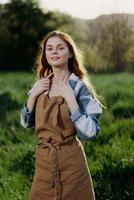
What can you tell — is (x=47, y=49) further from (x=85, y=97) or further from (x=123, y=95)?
(x=123, y=95)

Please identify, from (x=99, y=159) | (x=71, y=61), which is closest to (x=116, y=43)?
(x=99, y=159)

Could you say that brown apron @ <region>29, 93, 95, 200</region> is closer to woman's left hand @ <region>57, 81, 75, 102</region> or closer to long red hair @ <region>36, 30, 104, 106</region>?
woman's left hand @ <region>57, 81, 75, 102</region>

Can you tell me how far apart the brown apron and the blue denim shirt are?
0.11 metres

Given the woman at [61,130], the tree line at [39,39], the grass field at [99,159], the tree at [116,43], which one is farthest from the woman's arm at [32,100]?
the tree at [116,43]

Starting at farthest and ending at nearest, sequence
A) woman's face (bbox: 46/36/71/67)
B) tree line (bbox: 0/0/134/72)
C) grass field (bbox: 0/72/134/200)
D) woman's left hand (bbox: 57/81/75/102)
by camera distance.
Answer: tree line (bbox: 0/0/134/72) < grass field (bbox: 0/72/134/200) < woman's face (bbox: 46/36/71/67) < woman's left hand (bbox: 57/81/75/102)

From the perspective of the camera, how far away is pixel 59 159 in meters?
3.68

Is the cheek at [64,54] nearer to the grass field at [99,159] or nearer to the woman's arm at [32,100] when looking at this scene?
the woman's arm at [32,100]

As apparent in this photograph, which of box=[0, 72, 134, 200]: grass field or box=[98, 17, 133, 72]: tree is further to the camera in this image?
box=[98, 17, 133, 72]: tree

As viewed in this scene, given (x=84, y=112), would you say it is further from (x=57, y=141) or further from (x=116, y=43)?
(x=116, y=43)

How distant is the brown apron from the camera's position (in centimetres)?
368

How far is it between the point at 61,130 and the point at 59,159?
0.19m

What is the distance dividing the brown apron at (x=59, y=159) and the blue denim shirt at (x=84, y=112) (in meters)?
0.11

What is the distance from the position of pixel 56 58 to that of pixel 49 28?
36007 mm

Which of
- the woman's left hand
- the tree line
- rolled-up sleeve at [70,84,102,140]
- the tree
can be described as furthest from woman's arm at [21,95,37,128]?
the tree
